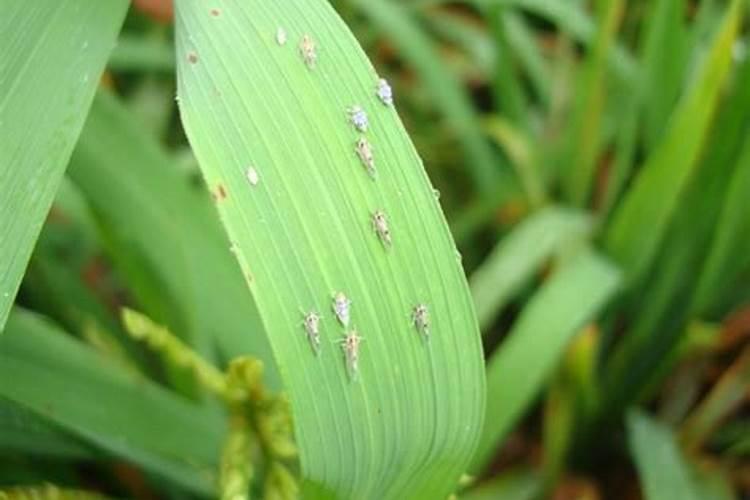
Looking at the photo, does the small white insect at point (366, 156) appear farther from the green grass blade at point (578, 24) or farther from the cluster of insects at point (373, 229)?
the green grass blade at point (578, 24)

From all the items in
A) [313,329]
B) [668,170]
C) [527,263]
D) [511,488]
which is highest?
[313,329]

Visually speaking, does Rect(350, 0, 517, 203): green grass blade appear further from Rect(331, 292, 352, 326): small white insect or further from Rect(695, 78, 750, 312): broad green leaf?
Rect(331, 292, 352, 326): small white insect

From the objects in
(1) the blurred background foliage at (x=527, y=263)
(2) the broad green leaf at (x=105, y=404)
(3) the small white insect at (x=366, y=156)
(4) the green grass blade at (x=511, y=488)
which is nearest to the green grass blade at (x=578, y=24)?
(1) the blurred background foliage at (x=527, y=263)

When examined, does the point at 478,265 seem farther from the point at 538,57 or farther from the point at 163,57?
the point at 163,57

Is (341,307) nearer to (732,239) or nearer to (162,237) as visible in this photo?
(162,237)

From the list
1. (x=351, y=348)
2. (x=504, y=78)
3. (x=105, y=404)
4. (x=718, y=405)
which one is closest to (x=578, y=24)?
(x=504, y=78)

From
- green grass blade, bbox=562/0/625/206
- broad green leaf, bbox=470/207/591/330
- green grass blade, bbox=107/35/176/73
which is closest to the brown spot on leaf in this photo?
broad green leaf, bbox=470/207/591/330
